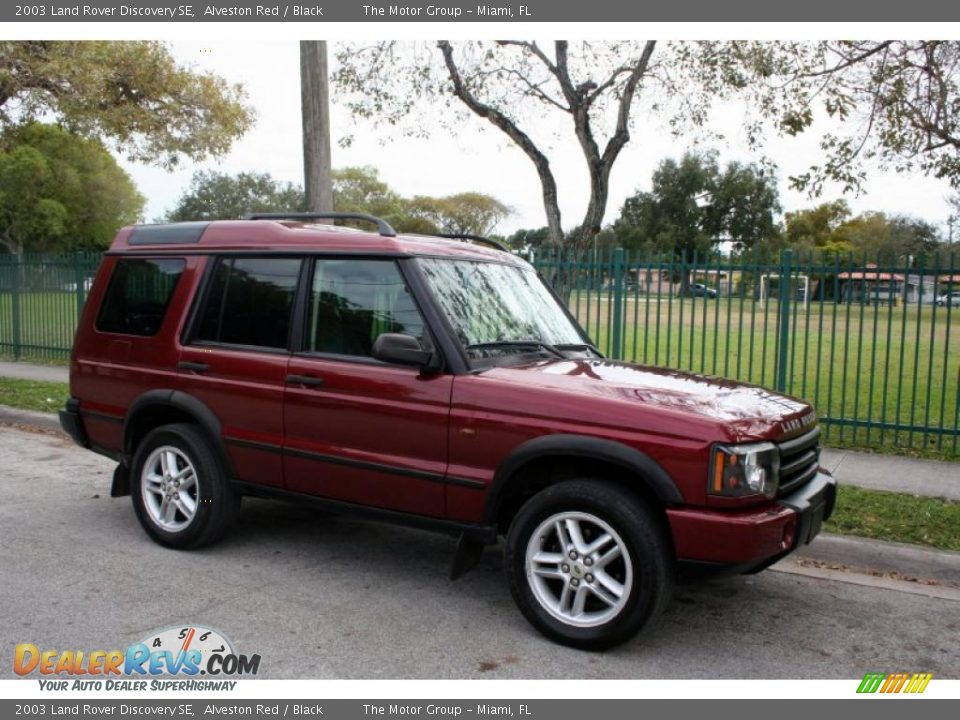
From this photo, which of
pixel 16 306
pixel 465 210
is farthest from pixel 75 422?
pixel 465 210

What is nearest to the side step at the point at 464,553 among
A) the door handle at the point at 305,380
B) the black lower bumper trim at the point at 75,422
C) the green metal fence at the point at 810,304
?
the door handle at the point at 305,380

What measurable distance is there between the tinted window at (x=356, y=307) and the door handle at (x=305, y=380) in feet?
0.58

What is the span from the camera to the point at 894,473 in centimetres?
790

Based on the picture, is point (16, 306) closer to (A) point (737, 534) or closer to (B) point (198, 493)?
(B) point (198, 493)

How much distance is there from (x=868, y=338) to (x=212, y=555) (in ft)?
60.7

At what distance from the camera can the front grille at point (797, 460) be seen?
425cm

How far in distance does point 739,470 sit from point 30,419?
9214 millimetres

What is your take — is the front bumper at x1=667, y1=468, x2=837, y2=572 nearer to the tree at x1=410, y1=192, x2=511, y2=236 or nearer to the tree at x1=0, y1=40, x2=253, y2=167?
the tree at x1=0, y1=40, x2=253, y2=167

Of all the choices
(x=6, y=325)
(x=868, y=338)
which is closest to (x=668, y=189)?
(x=868, y=338)

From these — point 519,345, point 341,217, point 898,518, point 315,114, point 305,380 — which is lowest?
point 898,518

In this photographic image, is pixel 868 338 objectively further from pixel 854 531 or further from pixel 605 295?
pixel 854 531

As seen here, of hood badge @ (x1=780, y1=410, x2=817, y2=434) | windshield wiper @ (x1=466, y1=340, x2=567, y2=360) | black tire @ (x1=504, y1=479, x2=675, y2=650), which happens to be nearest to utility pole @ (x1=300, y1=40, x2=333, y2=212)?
windshield wiper @ (x1=466, y1=340, x2=567, y2=360)

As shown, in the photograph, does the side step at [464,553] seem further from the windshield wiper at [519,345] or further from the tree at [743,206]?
the tree at [743,206]

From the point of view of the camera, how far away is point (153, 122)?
1698 cm
